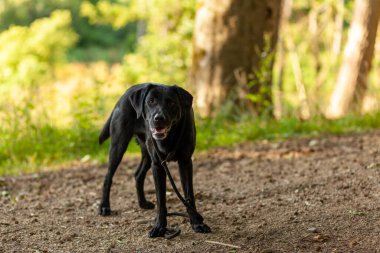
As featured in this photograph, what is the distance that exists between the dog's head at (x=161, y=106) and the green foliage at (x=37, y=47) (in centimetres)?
1696

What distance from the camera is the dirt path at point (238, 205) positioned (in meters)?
4.32

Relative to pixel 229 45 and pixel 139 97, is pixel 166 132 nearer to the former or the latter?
pixel 139 97

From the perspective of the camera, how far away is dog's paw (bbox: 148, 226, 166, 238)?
14.7 ft

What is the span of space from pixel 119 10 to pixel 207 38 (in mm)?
10874

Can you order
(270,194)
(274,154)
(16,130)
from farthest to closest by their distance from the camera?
(16,130) → (274,154) → (270,194)

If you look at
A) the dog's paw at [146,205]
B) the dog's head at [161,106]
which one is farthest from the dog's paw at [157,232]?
the dog's paw at [146,205]

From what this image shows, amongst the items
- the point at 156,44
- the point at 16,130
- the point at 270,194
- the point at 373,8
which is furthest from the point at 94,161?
the point at 156,44

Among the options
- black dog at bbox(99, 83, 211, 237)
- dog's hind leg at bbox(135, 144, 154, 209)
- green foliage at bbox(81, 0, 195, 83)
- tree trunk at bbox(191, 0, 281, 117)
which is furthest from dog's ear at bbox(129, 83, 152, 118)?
green foliage at bbox(81, 0, 195, 83)

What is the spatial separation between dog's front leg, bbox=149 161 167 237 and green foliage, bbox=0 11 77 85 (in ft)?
55.6

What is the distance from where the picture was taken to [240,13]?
937cm

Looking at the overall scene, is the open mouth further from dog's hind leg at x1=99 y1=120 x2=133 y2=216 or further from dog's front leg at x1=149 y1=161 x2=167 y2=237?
dog's hind leg at x1=99 y1=120 x2=133 y2=216

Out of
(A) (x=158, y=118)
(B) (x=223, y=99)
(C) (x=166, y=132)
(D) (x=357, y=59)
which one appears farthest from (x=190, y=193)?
(D) (x=357, y=59)

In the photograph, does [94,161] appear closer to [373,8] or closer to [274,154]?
[274,154]

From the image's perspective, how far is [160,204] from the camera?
455cm
